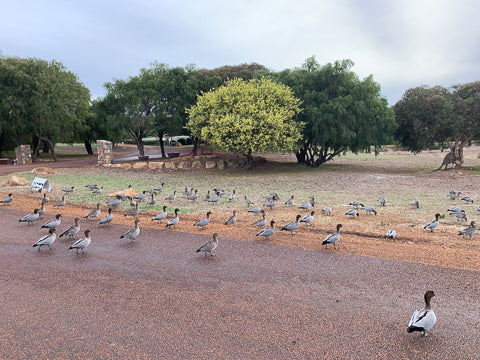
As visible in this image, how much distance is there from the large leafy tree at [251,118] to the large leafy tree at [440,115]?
1293 cm

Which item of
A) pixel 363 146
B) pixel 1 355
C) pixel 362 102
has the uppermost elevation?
pixel 362 102

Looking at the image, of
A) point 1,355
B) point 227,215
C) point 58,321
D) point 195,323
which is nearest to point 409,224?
point 227,215

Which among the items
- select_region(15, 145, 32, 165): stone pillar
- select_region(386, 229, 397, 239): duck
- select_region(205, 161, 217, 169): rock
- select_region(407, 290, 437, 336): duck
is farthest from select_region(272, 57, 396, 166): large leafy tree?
select_region(15, 145, 32, 165): stone pillar

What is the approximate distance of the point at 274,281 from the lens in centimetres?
734

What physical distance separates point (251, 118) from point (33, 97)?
95.4 feet

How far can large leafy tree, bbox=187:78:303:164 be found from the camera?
27797 mm

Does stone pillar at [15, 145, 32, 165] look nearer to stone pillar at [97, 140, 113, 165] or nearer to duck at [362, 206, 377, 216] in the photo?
stone pillar at [97, 140, 113, 165]

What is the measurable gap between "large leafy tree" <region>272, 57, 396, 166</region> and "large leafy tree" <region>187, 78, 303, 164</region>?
2011 millimetres

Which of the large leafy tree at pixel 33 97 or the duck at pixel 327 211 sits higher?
the large leafy tree at pixel 33 97

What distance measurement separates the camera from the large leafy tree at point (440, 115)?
96.7 feet

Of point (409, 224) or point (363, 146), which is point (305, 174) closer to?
point (363, 146)

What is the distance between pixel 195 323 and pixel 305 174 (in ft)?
82.5

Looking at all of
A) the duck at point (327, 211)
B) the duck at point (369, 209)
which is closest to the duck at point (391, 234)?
the duck at point (369, 209)

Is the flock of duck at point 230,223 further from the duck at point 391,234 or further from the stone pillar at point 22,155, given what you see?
the stone pillar at point 22,155
